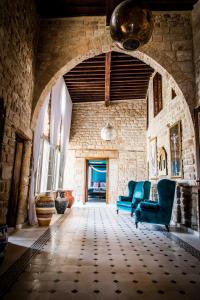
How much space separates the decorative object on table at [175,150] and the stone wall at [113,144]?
354cm

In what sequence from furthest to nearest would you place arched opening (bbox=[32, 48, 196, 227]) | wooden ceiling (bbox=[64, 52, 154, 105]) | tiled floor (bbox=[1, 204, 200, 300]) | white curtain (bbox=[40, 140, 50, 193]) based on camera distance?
1. arched opening (bbox=[32, 48, 196, 227])
2. wooden ceiling (bbox=[64, 52, 154, 105])
3. white curtain (bbox=[40, 140, 50, 193])
4. tiled floor (bbox=[1, 204, 200, 300])

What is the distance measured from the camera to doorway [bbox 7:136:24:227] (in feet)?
12.2

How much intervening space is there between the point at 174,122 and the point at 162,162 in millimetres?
1392

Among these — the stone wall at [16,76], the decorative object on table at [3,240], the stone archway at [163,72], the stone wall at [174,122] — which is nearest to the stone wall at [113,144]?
the stone wall at [174,122]

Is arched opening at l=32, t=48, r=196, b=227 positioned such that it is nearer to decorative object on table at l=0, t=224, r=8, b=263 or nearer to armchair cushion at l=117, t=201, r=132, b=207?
armchair cushion at l=117, t=201, r=132, b=207

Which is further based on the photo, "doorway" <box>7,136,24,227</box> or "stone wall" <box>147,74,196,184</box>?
"stone wall" <box>147,74,196,184</box>

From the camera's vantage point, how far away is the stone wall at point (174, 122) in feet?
13.2

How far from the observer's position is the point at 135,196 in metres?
6.05

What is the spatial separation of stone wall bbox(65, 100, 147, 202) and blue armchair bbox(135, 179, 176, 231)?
445cm

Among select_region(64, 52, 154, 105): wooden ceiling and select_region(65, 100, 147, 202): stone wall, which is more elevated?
select_region(64, 52, 154, 105): wooden ceiling

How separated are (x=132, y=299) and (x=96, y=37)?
14.8ft

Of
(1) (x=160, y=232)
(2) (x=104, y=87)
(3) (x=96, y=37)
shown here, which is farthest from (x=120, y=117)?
(1) (x=160, y=232)

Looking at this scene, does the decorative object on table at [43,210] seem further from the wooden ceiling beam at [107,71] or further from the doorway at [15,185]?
the wooden ceiling beam at [107,71]

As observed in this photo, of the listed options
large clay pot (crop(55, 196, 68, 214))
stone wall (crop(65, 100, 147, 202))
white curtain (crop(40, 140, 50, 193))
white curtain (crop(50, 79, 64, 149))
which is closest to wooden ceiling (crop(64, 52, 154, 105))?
stone wall (crop(65, 100, 147, 202))
